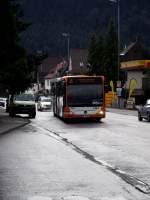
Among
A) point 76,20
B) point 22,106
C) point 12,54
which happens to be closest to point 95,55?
point 22,106

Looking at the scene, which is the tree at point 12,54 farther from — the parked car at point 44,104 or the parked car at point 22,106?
the parked car at point 44,104

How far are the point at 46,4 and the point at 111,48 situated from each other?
97.3 m

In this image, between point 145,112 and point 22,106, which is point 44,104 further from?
point 145,112

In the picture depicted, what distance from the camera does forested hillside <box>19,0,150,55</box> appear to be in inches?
6919

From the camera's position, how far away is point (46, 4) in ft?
630

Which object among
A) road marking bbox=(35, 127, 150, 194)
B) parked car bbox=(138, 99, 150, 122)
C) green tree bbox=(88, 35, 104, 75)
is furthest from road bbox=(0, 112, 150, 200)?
green tree bbox=(88, 35, 104, 75)

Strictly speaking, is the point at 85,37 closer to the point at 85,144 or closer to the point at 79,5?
the point at 79,5

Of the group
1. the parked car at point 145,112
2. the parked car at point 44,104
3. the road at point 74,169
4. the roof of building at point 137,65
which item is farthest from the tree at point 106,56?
the road at point 74,169

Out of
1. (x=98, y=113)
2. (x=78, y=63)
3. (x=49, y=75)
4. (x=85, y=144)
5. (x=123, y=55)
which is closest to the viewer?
(x=85, y=144)

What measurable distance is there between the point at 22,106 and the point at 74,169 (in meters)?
32.6

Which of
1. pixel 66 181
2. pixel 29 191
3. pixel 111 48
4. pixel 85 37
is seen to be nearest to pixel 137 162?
pixel 66 181

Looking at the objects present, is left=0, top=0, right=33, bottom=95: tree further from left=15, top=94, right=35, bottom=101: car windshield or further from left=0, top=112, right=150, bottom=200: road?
left=0, top=112, right=150, bottom=200: road

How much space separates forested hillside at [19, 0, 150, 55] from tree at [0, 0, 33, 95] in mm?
131937

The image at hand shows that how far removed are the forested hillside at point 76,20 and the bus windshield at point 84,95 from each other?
136244 millimetres
